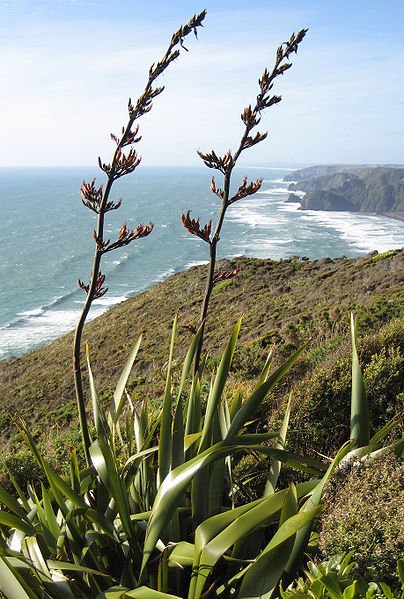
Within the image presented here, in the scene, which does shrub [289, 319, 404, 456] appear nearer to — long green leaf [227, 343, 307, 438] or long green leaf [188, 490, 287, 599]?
long green leaf [227, 343, 307, 438]

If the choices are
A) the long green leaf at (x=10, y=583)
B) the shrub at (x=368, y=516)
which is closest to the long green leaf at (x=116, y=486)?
the long green leaf at (x=10, y=583)

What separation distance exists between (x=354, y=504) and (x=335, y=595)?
24.7 inches

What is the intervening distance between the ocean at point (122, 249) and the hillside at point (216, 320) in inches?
361

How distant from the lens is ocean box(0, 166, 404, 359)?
142 feet

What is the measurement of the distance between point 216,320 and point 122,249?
47.1 meters

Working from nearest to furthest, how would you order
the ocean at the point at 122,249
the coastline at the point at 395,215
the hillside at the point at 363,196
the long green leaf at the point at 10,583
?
the long green leaf at the point at 10,583, the ocean at the point at 122,249, the coastline at the point at 395,215, the hillside at the point at 363,196

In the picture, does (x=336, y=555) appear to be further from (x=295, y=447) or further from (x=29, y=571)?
(x=295, y=447)

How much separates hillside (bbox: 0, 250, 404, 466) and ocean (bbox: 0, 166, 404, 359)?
9157mm

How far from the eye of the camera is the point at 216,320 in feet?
75.7

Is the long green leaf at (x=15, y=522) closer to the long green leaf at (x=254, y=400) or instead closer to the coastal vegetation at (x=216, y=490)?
the coastal vegetation at (x=216, y=490)

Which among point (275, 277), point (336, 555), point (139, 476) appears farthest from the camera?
point (275, 277)

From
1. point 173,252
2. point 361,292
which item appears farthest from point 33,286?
point 361,292

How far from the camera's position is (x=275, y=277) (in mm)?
29531

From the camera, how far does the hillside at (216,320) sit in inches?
543
